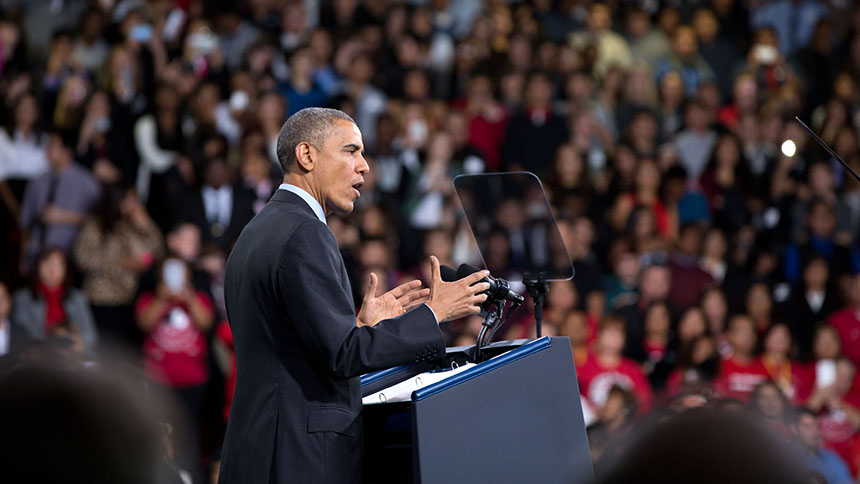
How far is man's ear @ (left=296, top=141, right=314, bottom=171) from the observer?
3232 mm

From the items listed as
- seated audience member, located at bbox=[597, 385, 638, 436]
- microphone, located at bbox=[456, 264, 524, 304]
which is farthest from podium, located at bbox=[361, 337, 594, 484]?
seated audience member, located at bbox=[597, 385, 638, 436]

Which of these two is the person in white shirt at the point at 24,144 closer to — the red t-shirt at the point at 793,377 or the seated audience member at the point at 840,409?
the red t-shirt at the point at 793,377

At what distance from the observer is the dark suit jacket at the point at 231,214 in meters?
8.06

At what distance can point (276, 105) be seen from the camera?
29.1ft

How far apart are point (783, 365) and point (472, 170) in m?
2.79

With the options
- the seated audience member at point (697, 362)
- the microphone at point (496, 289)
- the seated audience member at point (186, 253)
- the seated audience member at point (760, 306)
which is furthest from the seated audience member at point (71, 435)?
the seated audience member at point (760, 306)

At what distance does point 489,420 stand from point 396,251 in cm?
551

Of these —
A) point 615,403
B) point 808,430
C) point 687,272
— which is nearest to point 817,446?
point 808,430

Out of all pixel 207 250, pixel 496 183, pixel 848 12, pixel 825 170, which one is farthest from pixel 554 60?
pixel 496 183

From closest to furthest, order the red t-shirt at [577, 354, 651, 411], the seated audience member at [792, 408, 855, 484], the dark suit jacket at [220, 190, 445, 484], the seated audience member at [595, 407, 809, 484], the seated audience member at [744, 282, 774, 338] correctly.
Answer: the seated audience member at [595, 407, 809, 484] < the dark suit jacket at [220, 190, 445, 484] < the seated audience member at [792, 408, 855, 484] < the red t-shirt at [577, 354, 651, 411] < the seated audience member at [744, 282, 774, 338]

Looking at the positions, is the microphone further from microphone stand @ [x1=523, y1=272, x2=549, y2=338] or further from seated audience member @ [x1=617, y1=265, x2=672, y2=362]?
seated audience member @ [x1=617, y1=265, x2=672, y2=362]

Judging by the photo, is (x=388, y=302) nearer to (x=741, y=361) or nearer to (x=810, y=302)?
(x=741, y=361)

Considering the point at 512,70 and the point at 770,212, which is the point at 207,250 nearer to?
the point at 512,70

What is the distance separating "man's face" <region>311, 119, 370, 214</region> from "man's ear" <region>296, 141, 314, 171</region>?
0.01 metres
